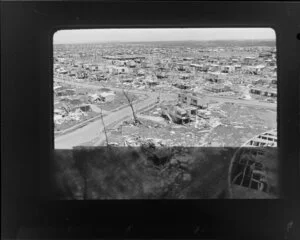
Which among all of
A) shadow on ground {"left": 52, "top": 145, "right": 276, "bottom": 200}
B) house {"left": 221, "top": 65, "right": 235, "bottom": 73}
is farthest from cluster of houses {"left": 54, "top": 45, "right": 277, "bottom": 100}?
shadow on ground {"left": 52, "top": 145, "right": 276, "bottom": 200}

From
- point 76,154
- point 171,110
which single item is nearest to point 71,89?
point 76,154

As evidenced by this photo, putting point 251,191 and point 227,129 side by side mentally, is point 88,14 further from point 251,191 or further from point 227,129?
point 251,191

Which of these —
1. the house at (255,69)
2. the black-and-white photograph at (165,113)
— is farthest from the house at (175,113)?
the house at (255,69)

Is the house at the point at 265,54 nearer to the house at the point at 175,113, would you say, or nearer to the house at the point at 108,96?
the house at the point at 175,113

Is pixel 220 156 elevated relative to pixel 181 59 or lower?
lower

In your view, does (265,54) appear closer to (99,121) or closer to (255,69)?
(255,69)
